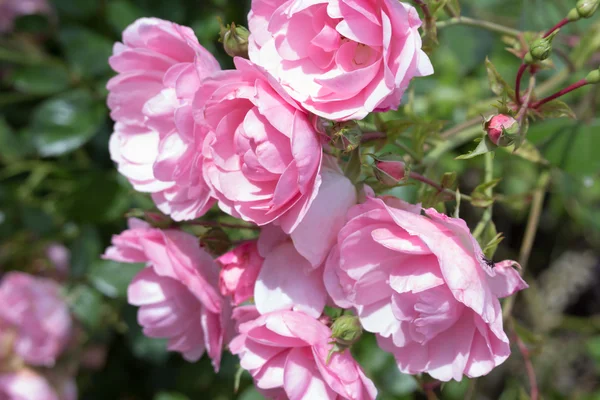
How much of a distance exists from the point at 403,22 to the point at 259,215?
0.78 feet

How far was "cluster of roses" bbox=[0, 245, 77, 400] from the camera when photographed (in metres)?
1.39

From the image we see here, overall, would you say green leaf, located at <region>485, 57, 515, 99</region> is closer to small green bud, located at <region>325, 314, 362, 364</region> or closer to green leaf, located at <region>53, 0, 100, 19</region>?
small green bud, located at <region>325, 314, 362, 364</region>

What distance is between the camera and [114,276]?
1.23 metres

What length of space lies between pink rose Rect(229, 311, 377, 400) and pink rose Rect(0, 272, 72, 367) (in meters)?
0.89

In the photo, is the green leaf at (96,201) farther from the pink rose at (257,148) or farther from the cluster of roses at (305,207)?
the pink rose at (257,148)

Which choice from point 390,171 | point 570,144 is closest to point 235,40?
point 390,171

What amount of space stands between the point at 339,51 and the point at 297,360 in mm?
351

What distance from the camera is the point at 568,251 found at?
74.9 inches

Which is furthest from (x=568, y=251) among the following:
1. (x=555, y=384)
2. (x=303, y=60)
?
(x=303, y=60)

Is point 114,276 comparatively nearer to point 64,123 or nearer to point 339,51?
point 64,123

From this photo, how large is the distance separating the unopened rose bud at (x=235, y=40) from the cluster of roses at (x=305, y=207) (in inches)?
1.1

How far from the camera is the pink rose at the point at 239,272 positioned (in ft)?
2.30

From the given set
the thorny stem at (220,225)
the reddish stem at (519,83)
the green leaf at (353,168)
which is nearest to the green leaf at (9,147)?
the thorny stem at (220,225)

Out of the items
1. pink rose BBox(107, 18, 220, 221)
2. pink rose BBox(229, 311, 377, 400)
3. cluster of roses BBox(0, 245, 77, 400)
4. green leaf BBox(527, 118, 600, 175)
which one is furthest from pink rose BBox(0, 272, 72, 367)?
green leaf BBox(527, 118, 600, 175)
